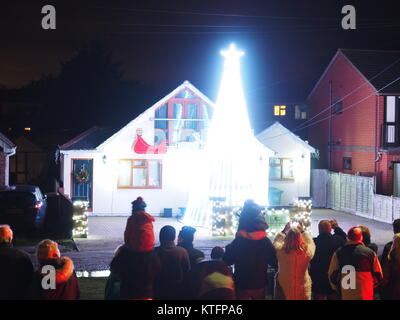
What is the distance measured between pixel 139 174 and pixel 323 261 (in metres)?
17.9

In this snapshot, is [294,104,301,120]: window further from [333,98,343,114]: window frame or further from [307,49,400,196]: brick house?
[333,98,343,114]: window frame

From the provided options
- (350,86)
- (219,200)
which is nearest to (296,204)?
(219,200)

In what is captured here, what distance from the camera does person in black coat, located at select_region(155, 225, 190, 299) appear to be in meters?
8.09

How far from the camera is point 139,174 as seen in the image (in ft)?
88.6

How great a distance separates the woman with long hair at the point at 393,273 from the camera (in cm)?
922

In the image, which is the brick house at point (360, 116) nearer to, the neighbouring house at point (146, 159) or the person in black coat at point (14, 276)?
the neighbouring house at point (146, 159)

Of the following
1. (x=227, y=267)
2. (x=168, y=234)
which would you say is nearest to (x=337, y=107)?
(x=168, y=234)

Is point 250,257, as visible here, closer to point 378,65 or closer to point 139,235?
point 139,235

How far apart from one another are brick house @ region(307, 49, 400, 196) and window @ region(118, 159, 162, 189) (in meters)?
10.4

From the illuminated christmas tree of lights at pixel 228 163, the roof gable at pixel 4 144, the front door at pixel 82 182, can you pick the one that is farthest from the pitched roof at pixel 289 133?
the roof gable at pixel 4 144

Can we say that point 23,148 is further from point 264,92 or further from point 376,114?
point 376,114

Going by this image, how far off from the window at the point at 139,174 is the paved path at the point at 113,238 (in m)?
1.61
